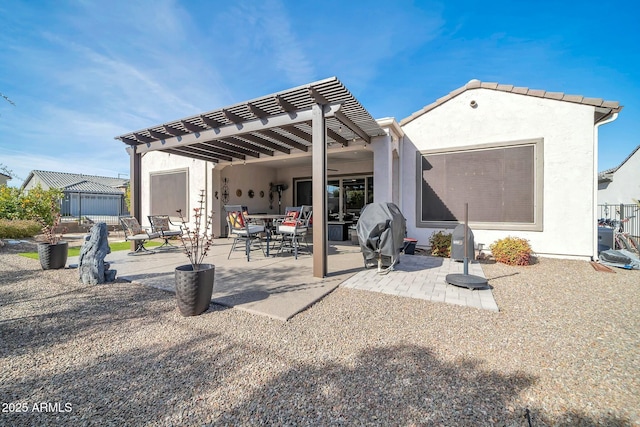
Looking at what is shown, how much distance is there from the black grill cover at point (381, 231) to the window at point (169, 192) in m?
7.70

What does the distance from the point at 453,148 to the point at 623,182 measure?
1510 centimetres

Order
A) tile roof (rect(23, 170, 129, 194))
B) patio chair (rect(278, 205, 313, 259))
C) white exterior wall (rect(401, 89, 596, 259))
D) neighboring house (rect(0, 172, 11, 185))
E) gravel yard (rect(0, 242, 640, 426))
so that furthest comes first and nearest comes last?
1. tile roof (rect(23, 170, 129, 194))
2. neighboring house (rect(0, 172, 11, 185))
3. patio chair (rect(278, 205, 313, 259))
4. white exterior wall (rect(401, 89, 596, 259))
5. gravel yard (rect(0, 242, 640, 426))

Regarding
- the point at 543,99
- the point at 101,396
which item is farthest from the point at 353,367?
the point at 543,99

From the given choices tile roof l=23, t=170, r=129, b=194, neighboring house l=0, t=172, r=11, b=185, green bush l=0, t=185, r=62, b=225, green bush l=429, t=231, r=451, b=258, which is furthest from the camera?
tile roof l=23, t=170, r=129, b=194

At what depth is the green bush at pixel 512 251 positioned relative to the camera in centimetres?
Result: 539

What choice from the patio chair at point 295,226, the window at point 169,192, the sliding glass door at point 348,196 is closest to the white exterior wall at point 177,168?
the window at point 169,192

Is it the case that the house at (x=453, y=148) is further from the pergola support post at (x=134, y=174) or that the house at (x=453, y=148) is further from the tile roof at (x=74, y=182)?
the tile roof at (x=74, y=182)

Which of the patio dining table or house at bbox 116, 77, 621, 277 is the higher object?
house at bbox 116, 77, 621, 277

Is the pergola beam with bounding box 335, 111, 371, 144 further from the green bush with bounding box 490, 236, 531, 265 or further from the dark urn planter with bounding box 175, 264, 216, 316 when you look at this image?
the green bush with bounding box 490, 236, 531, 265

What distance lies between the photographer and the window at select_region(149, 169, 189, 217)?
9.88 meters

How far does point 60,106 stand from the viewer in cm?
876

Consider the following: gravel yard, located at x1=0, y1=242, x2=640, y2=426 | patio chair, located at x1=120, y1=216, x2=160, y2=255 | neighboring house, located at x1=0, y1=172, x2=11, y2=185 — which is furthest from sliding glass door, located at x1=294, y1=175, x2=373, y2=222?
neighboring house, located at x1=0, y1=172, x2=11, y2=185

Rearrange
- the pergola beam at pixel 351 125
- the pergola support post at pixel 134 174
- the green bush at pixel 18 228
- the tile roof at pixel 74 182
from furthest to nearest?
the tile roof at pixel 74 182 < the green bush at pixel 18 228 < the pergola support post at pixel 134 174 < the pergola beam at pixel 351 125

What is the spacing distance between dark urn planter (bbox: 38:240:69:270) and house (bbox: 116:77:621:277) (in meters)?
2.26
